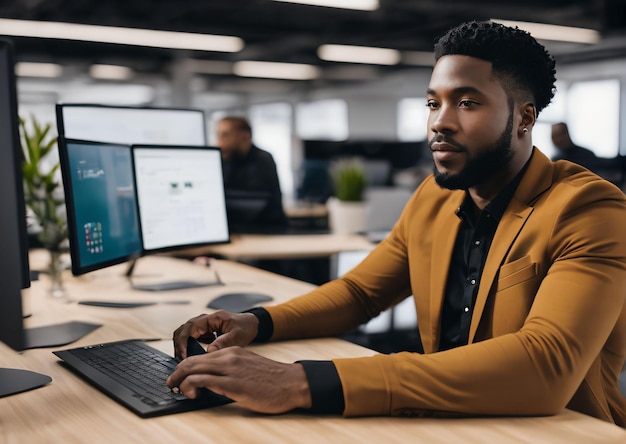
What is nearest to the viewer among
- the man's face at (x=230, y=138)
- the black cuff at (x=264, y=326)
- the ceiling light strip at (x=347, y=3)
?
the black cuff at (x=264, y=326)

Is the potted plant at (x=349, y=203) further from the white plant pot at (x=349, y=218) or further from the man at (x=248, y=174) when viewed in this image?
the man at (x=248, y=174)

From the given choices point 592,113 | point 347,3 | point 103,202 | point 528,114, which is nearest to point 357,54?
point 592,113

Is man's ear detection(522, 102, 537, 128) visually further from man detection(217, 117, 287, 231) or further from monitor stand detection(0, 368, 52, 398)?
man detection(217, 117, 287, 231)

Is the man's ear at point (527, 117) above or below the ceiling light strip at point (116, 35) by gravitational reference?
below

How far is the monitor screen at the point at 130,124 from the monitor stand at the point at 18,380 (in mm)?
1045

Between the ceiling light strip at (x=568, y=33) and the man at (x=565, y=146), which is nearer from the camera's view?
the man at (x=565, y=146)

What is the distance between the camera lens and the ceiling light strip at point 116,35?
6767mm

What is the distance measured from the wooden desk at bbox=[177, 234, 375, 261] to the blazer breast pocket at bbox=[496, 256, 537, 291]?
68.3 inches

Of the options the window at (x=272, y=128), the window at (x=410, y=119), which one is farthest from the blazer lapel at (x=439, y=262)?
the window at (x=272, y=128)

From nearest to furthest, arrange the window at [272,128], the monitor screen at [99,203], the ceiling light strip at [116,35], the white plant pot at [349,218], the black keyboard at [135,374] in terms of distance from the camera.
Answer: the black keyboard at [135,374] < the monitor screen at [99,203] < the white plant pot at [349,218] < the ceiling light strip at [116,35] < the window at [272,128]

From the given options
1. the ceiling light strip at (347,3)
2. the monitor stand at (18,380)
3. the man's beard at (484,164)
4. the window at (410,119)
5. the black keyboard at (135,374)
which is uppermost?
the ceiling light strip at (347,3)

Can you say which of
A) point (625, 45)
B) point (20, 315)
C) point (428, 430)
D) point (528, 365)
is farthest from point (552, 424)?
point (625, 45)

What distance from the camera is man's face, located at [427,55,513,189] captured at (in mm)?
1319

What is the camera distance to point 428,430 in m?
0.98
